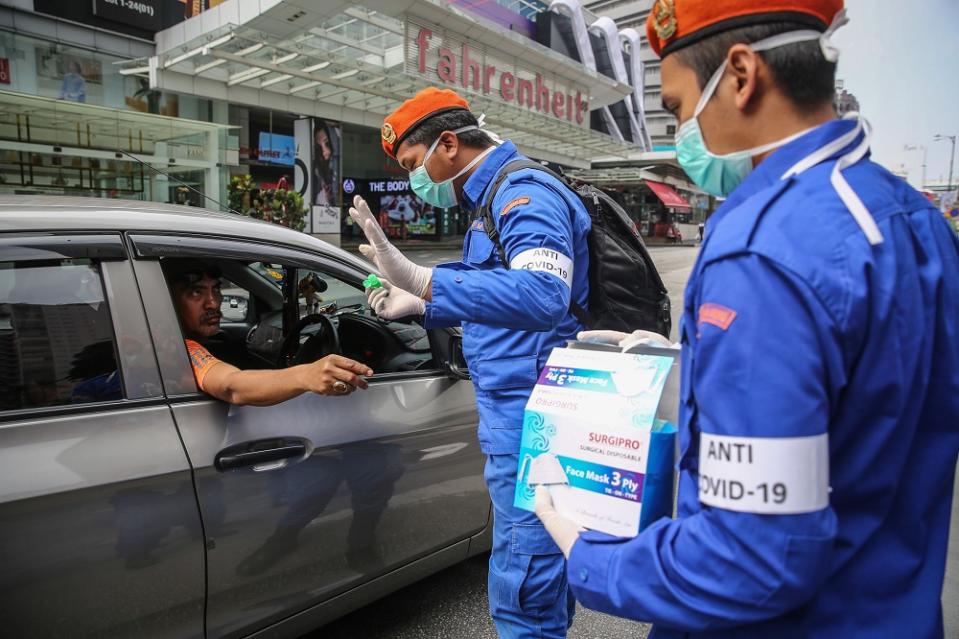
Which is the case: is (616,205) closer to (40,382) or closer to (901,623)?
(901,623)

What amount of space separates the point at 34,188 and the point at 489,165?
16.2 m

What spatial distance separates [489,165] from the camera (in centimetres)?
202

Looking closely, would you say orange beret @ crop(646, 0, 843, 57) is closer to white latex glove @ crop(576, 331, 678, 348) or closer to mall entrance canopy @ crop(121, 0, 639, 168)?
white latex glove @ crop(576, 331, 678, 348)

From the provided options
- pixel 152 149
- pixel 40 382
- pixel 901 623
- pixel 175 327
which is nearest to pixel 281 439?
pixel 175 327

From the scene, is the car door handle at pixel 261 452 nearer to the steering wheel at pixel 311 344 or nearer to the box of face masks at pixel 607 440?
the steering wheel at pixel 311 344

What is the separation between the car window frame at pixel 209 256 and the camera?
1826mm

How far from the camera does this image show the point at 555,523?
1.00 m

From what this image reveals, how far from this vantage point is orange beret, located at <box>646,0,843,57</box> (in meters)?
0.86

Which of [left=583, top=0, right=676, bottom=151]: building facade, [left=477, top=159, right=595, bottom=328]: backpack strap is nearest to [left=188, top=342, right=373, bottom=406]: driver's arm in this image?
[left=477, top=159, right=595, bottom=328]: backpack strap

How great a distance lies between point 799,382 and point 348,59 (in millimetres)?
17808

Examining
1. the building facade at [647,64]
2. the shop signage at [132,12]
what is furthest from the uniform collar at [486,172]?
the building facade at [647,64]

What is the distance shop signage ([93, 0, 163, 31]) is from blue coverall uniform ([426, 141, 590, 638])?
19.2 metres

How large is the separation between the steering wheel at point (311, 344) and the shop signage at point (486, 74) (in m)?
16.4

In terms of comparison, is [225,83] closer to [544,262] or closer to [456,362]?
[456,362]
